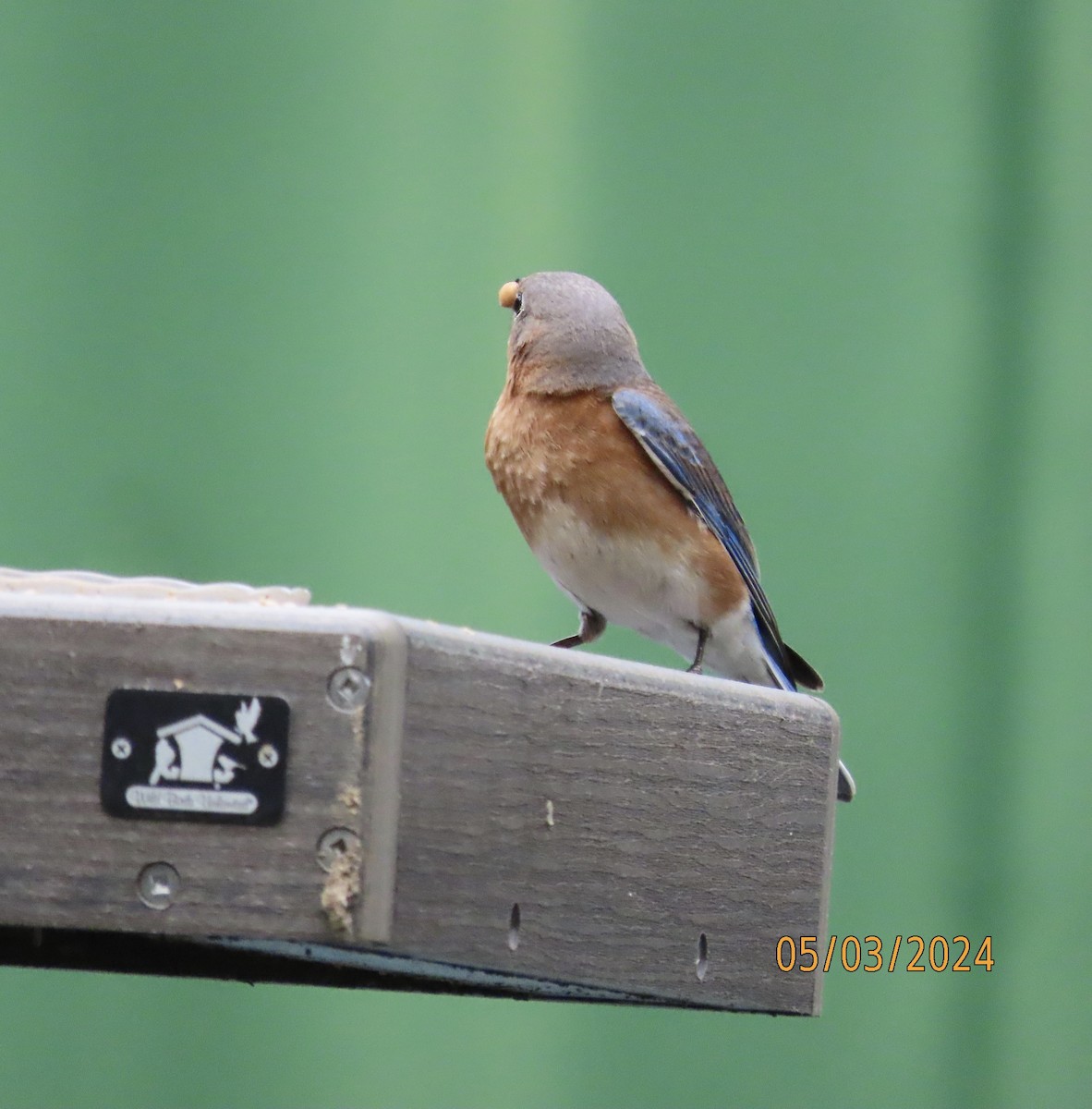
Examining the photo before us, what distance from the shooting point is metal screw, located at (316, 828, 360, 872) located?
1087mm

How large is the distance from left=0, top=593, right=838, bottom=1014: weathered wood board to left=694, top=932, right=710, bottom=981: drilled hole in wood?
0.11ft

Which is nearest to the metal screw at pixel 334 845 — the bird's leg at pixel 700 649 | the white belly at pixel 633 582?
the white belly at pixel 633 582

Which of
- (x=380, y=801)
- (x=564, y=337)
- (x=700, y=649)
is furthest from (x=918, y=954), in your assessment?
(x=380, y=801)

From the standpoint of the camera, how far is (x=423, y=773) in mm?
1155

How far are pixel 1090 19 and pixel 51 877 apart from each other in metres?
2.54

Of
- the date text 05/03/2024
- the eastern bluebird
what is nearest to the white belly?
the eastern bluebird

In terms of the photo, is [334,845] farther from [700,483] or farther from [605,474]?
[700,483]

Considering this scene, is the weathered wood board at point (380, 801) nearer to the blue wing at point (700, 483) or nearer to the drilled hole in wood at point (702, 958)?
the drilled hole in wood at point (702, 958)

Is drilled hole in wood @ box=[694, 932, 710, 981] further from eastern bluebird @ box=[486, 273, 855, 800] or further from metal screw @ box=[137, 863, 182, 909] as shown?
eastern bluebird @ box=[486, 273, 855, 800]

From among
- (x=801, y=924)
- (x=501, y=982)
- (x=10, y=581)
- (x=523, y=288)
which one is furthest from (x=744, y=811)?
(x=523, y=288)

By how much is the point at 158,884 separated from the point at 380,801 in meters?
0.17

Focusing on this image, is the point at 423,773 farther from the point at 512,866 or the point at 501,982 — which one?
the point at 501,982

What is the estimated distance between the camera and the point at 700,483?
226 centimetres

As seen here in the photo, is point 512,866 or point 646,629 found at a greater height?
point 646,629
